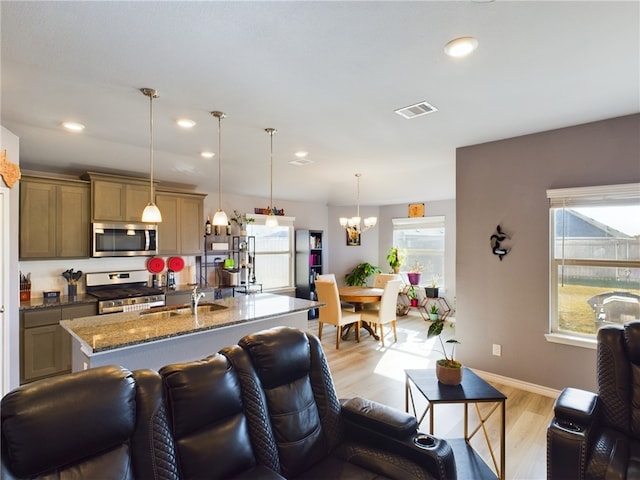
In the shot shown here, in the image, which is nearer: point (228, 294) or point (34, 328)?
point (34, 328)

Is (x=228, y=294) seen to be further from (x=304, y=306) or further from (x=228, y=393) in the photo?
(x=228, y=393)

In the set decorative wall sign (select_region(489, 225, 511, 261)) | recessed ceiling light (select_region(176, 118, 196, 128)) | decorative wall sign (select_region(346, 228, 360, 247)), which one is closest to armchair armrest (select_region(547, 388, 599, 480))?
decorative wall sign (select_region(489, 225, 511, 261))

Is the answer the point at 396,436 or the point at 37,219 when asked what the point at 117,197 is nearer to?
the point at 37,219

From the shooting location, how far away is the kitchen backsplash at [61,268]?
13.2 feet

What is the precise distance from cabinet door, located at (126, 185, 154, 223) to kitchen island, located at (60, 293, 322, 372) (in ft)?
6.31

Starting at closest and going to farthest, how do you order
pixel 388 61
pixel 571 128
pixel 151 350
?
pixel 388 61 < pixel 151 350 < pixel 571 128

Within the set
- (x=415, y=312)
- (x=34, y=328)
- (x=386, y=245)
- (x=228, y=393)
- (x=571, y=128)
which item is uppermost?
(x=571, y=128)

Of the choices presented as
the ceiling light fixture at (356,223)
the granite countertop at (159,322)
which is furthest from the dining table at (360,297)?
the granite countertop at (159,322)

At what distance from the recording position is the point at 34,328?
3529 mm

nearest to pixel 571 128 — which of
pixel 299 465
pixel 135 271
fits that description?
pixel 299 465

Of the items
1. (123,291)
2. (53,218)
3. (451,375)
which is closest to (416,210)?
(451,375)

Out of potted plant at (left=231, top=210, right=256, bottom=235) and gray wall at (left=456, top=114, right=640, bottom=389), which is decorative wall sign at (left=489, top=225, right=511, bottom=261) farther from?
potted plant at (left=231, top=210, right=256, bottom=235)

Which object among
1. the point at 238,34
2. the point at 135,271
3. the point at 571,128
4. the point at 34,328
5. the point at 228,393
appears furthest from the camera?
the point at 135,271

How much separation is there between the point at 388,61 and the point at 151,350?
2640mm
